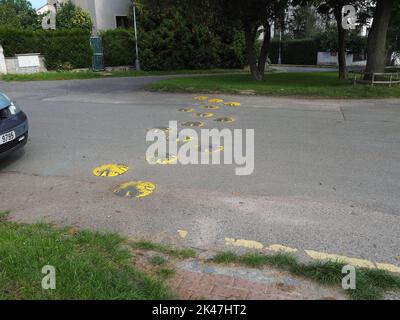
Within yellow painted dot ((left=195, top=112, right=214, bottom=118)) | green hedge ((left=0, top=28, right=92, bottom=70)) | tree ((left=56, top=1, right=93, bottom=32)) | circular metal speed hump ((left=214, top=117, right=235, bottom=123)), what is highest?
tree ((left=56, top=1, right=93, bottom=32))

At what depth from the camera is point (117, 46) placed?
2666 cm

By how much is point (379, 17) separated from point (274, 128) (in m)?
9.42

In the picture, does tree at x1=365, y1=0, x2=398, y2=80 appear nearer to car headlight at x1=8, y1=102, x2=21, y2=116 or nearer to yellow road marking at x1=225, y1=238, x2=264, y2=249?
car headlight at x1=8, y1=102, x2=21, y2=116

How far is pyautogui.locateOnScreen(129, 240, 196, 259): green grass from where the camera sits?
3.49 m

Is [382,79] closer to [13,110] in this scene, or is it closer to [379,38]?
[379,38]

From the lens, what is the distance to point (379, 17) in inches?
587

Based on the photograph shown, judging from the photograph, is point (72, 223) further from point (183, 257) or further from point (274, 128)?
point (274, 128)

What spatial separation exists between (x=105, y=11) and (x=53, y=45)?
6.01 meters

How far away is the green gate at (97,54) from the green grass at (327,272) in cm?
2428

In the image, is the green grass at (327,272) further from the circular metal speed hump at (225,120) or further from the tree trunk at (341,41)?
the tree trunk at (341,41)

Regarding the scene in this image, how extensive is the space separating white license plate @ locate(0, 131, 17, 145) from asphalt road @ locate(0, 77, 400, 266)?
488mm

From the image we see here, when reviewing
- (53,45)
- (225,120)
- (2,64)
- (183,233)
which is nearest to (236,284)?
(183,233)

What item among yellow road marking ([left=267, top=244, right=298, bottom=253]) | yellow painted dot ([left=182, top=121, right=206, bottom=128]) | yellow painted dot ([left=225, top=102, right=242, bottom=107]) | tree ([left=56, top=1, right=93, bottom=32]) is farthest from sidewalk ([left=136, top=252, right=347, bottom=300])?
tree ([left=56, top=1, right=93, bottom=32])
